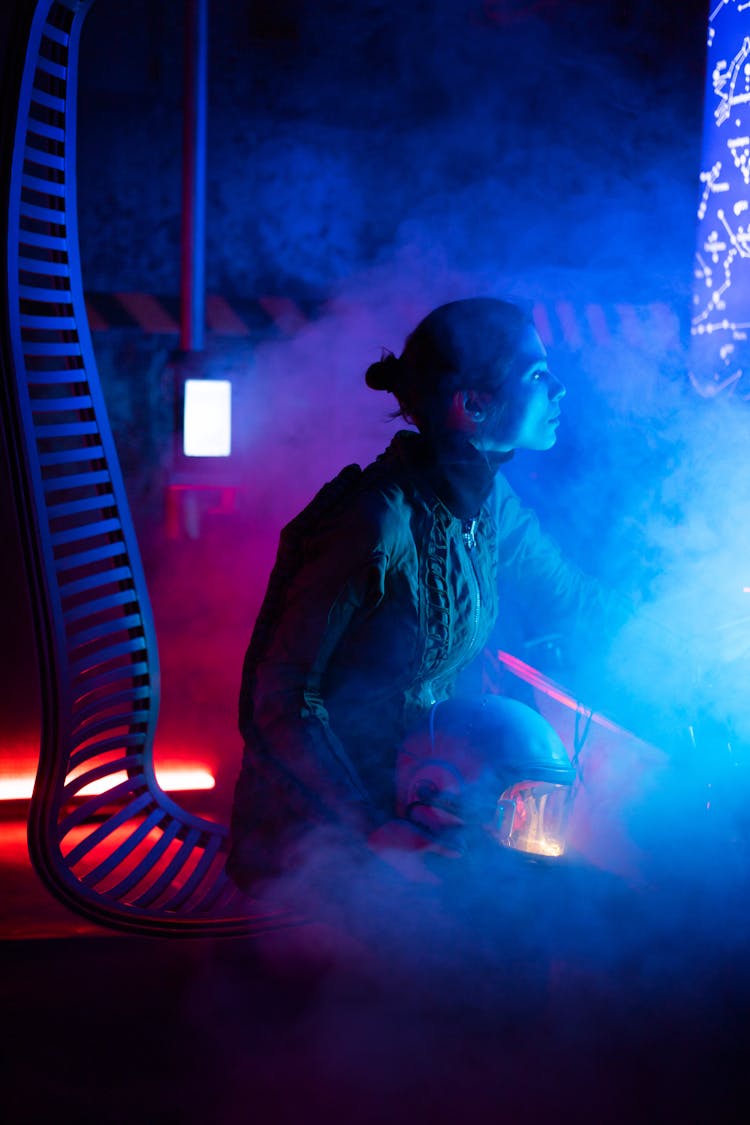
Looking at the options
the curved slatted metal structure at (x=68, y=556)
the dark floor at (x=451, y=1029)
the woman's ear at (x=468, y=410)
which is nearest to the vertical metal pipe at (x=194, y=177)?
the curved slatted metal structure at (x=68, y=556)

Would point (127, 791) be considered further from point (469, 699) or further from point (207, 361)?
point (207, 361)

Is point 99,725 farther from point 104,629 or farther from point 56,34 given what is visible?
point 56,34

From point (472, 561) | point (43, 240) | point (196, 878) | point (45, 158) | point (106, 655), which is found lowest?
point (196, 878)

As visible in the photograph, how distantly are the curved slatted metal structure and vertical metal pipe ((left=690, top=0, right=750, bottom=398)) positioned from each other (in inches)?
53.8

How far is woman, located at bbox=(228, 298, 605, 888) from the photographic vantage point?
1.54m

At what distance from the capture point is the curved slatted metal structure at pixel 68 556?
1623mm

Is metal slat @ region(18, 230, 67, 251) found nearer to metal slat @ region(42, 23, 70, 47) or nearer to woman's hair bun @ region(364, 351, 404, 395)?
metal slat @ region(42, 23, 70, 47)

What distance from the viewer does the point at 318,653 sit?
1551mm

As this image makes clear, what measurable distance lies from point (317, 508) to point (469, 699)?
1.35 feet

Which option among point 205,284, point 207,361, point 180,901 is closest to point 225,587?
point 207,361

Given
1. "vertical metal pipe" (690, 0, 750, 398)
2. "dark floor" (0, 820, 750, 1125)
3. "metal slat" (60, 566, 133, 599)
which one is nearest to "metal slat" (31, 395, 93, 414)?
"metal slat" (60, 566, 133, 599)

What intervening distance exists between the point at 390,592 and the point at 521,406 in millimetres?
381

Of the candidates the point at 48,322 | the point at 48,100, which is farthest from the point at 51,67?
the point at 48,322

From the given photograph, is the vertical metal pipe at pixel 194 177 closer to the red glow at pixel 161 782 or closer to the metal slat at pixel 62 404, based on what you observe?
the metal slat at pixel 62 404
